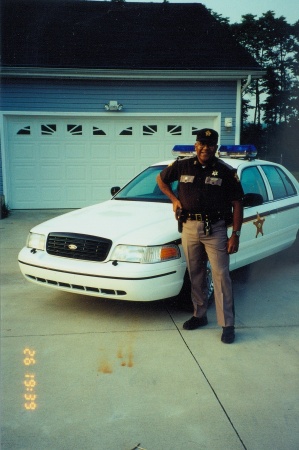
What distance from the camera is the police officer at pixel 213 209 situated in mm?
4160

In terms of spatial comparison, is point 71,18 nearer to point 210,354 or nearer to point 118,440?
point 210,354

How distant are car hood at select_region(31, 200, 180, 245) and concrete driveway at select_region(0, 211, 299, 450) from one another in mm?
836

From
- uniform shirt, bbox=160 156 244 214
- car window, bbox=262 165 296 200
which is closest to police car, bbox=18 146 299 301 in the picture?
uniform shirt, bbox=160 156 244 214

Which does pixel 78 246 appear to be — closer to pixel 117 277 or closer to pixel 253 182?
pixel 117 277

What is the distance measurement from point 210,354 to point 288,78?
9.07 metres

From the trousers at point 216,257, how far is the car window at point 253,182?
Result: 68.0 inches

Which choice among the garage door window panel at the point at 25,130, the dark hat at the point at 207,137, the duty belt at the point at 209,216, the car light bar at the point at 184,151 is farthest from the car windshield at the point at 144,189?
the garage door window panel at the point at 25,130

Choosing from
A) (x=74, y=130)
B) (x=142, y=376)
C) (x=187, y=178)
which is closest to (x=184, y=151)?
(x=187, y=178)

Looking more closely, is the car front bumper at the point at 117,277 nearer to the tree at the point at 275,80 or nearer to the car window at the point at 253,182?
the car window at the point at 253,182

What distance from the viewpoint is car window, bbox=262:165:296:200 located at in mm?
6414

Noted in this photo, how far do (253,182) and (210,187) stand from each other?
2.07 meters

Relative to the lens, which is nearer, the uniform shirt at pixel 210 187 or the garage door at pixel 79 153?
the uniform shirt at pixel 210 187

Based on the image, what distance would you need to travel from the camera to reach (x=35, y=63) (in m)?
11.3

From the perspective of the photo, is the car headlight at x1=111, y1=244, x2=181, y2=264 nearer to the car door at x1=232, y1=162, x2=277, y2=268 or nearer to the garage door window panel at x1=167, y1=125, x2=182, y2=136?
the car door at x1=232, y1=162, x2=277, y2=268
